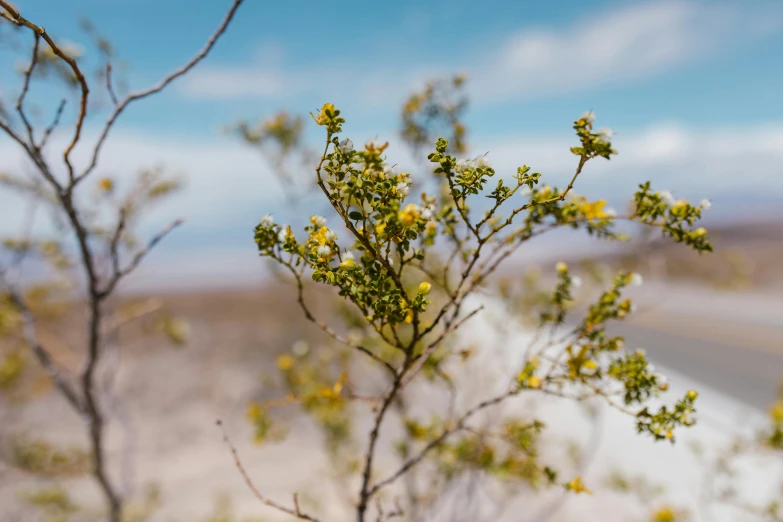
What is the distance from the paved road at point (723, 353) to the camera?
46.8 ft

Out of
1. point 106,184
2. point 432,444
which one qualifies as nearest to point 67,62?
point 432,444

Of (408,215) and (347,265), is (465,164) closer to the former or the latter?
(408,215)

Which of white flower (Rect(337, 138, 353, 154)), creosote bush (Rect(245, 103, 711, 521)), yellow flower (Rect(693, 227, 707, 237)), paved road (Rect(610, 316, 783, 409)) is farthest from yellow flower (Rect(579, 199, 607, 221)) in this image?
paved road (Rect(610, 316, 783, 409))

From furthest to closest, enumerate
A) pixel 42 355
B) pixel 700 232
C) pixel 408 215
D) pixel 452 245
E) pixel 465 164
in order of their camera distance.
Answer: pixel 42 355 → pixel 452 245 → pixel 700 232 → pixel 465 164 → pixel 408 215

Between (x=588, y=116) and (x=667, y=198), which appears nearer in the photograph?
(x=588, y=116)

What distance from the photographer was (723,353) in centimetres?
1791

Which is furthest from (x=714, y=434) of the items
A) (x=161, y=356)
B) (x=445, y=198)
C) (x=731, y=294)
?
(x=731, y=294)

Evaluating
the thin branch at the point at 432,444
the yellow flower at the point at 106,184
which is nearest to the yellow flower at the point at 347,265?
the thin branch at the point at 432,444

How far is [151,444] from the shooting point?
1398 cm

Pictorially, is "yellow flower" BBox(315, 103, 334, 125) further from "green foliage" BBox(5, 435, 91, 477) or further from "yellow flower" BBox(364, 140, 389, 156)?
"green foliage" BBox(5, 435, 91, 477)

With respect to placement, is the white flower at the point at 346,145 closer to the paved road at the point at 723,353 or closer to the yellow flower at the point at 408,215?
the yellow flower at the point at 408,215

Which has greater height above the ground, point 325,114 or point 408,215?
point 325,114

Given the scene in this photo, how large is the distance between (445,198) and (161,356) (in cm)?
1759

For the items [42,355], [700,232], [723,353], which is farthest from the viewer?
[723,353]
